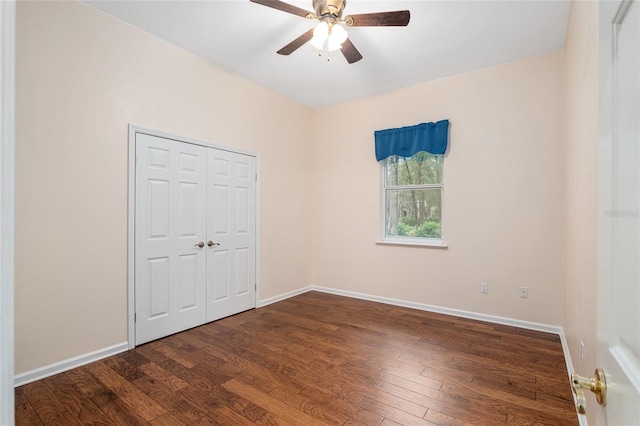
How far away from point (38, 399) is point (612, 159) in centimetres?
319

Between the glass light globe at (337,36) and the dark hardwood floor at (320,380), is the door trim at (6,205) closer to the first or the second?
the dark hardwood floor at (320,380)

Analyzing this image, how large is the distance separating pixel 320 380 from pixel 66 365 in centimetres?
204

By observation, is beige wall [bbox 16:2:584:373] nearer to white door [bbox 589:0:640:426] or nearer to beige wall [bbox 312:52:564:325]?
beige wall [bbox 312:52:564:325]

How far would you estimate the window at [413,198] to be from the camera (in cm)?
391

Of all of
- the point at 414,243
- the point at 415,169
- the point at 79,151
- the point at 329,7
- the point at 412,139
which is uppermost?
the point at 329,7

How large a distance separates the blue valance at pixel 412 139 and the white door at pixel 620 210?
3.15 m

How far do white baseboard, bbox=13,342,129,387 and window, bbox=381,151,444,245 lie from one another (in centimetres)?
333

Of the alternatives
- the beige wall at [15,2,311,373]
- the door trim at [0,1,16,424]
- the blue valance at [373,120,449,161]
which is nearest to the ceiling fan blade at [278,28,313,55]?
the beige wall at [15,2,311,373]

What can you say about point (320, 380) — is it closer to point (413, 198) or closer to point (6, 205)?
point (6, 205)

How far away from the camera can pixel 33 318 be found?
7.33 ft

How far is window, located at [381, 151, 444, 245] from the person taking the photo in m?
3.91

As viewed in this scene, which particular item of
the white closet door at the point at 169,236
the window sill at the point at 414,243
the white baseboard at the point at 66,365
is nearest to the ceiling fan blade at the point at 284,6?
the white closet door at the point at 169,236

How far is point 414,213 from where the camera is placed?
162 inches

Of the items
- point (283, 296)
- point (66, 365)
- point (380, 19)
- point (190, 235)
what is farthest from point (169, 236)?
point (380, 19)
